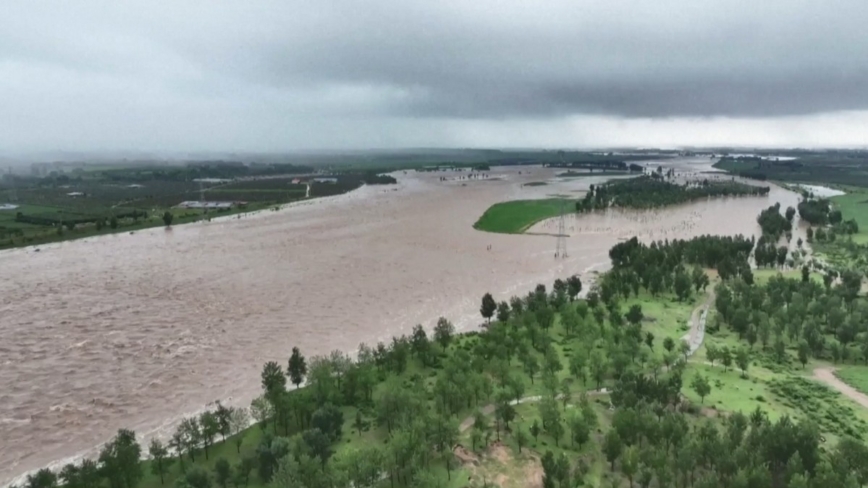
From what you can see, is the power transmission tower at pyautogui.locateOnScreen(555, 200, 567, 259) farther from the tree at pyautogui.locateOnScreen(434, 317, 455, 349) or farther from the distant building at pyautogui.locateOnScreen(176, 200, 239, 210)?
the distant building at pyautogui.locateOnScreen(176, 200, 239, 210)

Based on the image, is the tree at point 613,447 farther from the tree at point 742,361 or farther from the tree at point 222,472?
the tree at point 222,472

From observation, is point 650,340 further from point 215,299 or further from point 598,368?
point 215,299

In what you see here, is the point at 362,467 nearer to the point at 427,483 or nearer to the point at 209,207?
the point at 427,483

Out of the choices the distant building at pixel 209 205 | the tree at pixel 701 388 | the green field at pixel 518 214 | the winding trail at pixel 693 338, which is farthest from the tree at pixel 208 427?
the distant building at pixel 209 205

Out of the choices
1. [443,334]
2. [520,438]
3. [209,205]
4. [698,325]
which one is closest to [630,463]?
[520,438]

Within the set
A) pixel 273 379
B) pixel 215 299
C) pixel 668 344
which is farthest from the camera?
pixel 215 299

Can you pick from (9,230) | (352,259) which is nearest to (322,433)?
(352,259)
